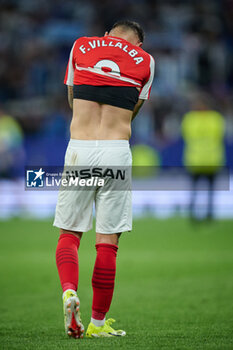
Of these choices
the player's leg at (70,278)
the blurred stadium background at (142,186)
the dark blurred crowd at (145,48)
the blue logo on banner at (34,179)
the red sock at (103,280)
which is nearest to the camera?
the player's leg at (70,278)

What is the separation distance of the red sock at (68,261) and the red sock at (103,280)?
0.15 m

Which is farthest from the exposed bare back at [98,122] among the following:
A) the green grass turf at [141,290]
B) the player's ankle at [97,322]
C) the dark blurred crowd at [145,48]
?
the dark blurred crowd at [145,48]

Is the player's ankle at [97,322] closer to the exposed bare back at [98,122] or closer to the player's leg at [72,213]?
the player's leg at [72,213]

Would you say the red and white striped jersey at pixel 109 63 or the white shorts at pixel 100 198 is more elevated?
the red and white striped jersey at pixel 109 63

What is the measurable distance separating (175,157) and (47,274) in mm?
10176

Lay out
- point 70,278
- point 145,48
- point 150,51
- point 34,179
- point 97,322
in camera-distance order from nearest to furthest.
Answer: point 70,278
point 97,322
point 34,179
point 145,48
point 150,51

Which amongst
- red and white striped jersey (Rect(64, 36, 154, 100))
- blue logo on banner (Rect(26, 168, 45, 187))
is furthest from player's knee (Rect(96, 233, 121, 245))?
blue logo on banner (Rect(26, 168, 45, 187))

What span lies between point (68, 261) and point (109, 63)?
129 centimetres

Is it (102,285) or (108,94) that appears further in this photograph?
(108,94)

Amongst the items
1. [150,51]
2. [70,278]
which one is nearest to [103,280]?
[70,278]

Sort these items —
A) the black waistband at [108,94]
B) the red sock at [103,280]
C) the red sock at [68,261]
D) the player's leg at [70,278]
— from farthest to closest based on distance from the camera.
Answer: the black waistband at [108,94], the red sock at [103,280], the red sock at [68,261], the player's leg at [70,278]

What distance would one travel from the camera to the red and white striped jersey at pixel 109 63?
434 centimetres

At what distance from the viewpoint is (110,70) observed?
4336 mm

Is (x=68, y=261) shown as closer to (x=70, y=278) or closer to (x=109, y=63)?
(x=70, y=278)
